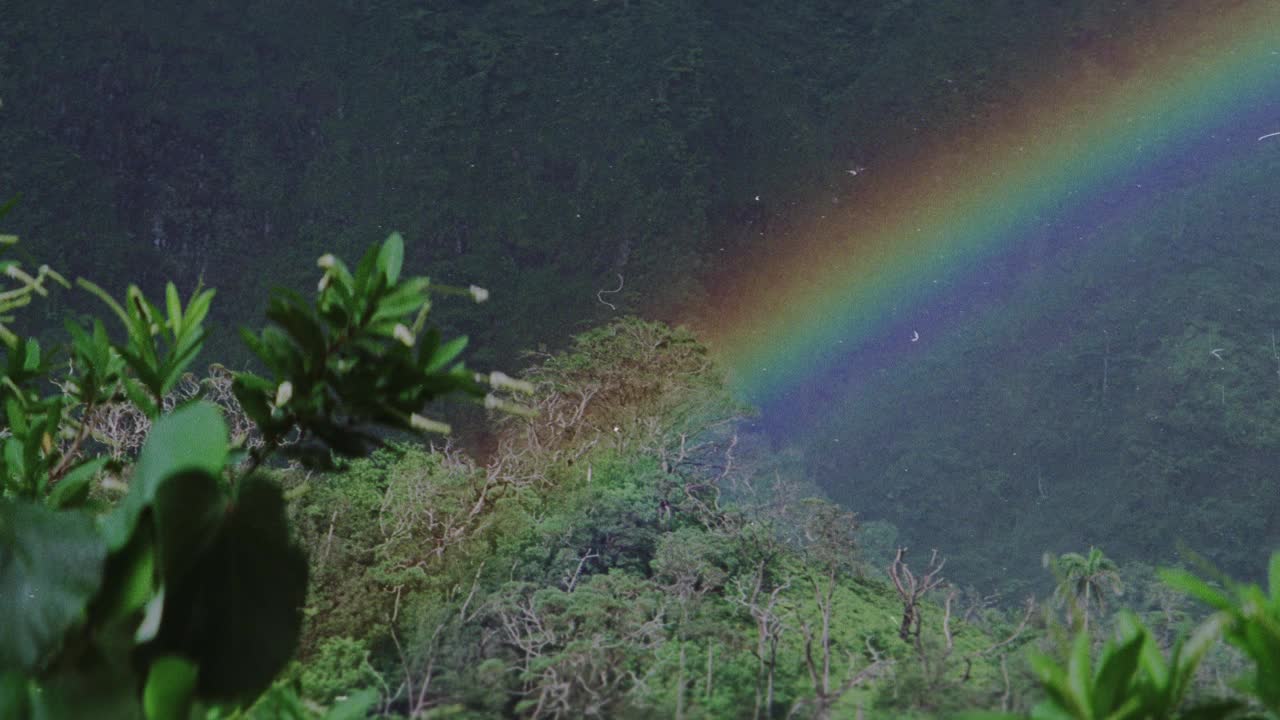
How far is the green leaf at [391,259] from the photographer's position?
1.04ft

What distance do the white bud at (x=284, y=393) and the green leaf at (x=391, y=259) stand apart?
0.05 m

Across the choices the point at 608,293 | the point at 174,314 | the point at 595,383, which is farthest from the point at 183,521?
the point at 608,293

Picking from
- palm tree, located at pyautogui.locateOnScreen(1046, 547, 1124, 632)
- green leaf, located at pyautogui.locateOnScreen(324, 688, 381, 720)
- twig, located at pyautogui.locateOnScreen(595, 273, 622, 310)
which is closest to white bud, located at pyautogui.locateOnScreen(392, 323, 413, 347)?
green leaf, located at pyautogui.locateOnScreen(324, 688, 381, 720)

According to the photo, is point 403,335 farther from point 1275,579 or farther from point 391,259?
point 1275,579

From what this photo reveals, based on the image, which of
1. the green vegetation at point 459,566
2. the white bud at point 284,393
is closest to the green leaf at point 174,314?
the green vegetation at point 459,566

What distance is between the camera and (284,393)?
0.29m

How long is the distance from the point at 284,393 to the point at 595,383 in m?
0.99

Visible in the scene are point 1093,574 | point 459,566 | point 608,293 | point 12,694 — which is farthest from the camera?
point 608,293

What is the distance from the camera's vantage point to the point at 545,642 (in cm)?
69

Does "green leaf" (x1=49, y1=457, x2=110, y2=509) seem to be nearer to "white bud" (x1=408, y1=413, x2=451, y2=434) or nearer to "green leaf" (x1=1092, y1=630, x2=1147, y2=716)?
"white bud" (x1=408, y1=413, x2=451, y2=434)

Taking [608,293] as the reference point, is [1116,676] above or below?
below

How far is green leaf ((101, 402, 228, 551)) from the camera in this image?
0.54 feet

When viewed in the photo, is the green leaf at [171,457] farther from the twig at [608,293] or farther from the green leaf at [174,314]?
the twig at [608,293]

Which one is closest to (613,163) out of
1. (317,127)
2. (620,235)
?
(620,235)
